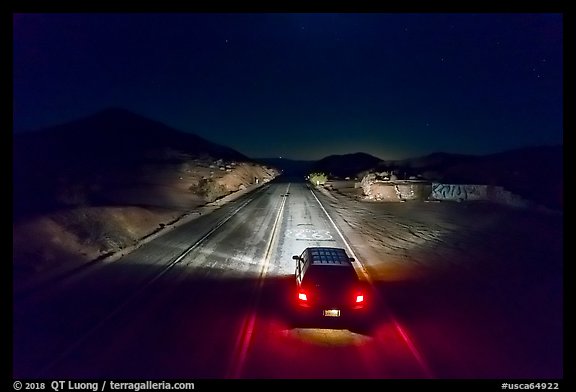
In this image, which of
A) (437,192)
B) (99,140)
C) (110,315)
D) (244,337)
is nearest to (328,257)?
(244,337)

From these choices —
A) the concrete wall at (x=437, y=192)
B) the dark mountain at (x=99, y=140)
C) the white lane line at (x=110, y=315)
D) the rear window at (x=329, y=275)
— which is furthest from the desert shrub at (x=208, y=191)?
the rear window at (x=329, y=275)

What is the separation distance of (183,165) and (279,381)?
76.4 m

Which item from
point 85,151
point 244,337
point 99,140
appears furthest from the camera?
point 99,140

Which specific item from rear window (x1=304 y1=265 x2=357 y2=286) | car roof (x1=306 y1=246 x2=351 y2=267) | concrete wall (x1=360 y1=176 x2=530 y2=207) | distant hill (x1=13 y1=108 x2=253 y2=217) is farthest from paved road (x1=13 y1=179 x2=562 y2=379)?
concrete wall (x1=360 y1=176 x2=530 y2=207)

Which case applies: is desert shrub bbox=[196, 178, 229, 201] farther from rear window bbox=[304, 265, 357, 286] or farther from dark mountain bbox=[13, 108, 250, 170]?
rear window bbox=[304, 265, 357, 286]

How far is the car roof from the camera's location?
A: 11.0 m

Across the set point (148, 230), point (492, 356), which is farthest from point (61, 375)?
point (148, 230)

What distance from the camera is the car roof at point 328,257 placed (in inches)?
432

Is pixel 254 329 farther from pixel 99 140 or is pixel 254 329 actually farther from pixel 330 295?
pixel 99 140

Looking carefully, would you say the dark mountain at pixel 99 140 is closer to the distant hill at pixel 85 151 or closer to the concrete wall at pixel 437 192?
the distant hill at pixel 85 151

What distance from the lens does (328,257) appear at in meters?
11.5

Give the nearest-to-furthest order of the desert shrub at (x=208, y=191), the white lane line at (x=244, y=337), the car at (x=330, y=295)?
the white lane line at (x=244, y=337)
the car at (x=330, y=295)
the desert shrub at (x=208, y=191)

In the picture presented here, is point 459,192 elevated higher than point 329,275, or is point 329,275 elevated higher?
point 459,192

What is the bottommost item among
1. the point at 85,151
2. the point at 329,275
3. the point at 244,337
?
the point at 244,337
